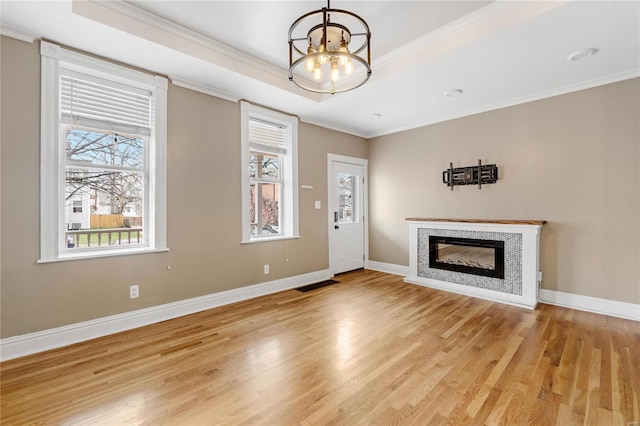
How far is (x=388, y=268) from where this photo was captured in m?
5.45

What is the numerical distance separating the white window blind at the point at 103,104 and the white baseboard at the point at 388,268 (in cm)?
434

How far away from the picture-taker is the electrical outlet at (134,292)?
9.72 ft

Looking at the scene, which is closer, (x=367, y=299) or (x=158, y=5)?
(x=158, y=5)

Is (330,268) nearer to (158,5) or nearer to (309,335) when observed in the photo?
(309,335)

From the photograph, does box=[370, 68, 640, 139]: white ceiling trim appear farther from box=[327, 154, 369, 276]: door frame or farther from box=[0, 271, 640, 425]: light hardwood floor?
box=[0, 271, 640, 425]: light hardwood floor

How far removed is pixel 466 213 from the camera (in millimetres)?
4414

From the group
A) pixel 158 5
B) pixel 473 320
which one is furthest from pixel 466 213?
pixel 158 5

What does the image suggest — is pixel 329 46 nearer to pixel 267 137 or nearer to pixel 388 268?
pixel 267 137

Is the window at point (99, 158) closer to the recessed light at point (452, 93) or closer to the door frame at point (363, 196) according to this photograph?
the door frame at point (363, 196)

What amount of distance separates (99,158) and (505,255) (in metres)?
4.95

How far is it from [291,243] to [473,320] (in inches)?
103

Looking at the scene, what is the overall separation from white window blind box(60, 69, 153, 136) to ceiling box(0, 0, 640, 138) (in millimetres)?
293

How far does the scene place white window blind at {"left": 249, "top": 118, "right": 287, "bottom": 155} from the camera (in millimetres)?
4105

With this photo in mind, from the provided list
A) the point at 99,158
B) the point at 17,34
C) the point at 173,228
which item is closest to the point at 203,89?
the point at 99,158
